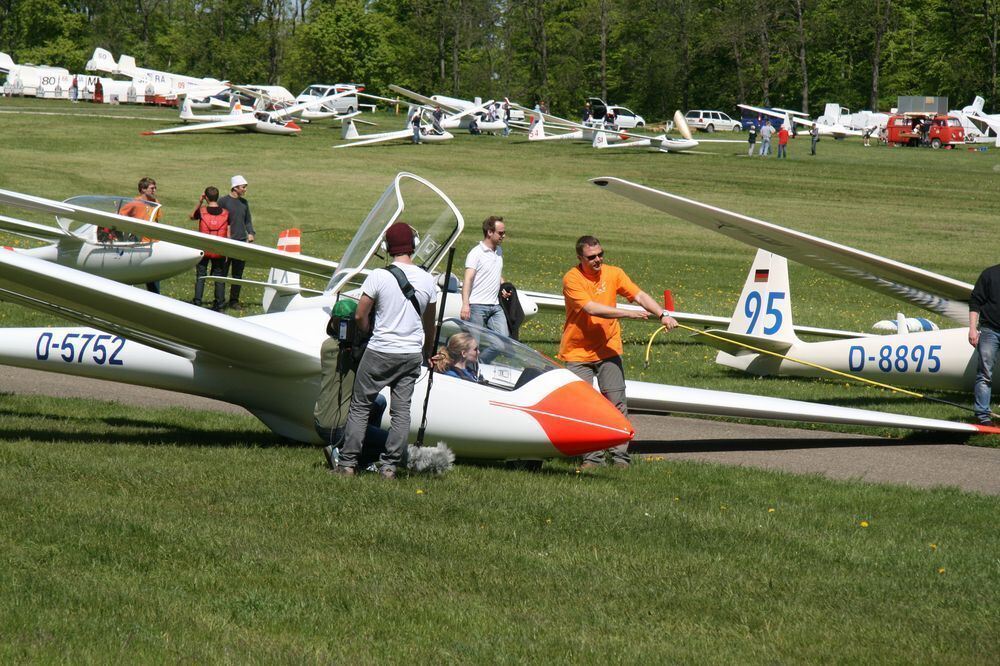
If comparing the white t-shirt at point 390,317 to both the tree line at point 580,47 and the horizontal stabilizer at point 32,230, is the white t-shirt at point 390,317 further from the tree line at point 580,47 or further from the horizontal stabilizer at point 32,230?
the tree line at point 580,47

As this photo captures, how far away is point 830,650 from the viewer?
496cm

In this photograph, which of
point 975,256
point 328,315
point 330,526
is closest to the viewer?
point 330,526

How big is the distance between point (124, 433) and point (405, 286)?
133 inches

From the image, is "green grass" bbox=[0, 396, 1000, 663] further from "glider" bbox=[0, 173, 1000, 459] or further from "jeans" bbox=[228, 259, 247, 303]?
"jeans" bbox=[228, 259, 247, 303]

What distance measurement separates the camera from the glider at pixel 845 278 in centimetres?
1091

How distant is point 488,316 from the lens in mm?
11727

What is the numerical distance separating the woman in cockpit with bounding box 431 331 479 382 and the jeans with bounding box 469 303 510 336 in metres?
3.12

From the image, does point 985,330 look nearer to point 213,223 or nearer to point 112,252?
point 213,223

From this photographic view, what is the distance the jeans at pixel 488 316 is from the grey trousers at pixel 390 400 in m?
3.70

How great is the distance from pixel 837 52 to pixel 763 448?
9323 centimetres

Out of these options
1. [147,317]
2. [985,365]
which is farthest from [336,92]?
[147,317]

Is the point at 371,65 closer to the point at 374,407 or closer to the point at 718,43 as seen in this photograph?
the point at 718,43

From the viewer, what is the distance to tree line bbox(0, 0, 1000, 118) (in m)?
93.0

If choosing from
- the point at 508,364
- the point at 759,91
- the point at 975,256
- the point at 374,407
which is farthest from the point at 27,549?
the point at 759,91
